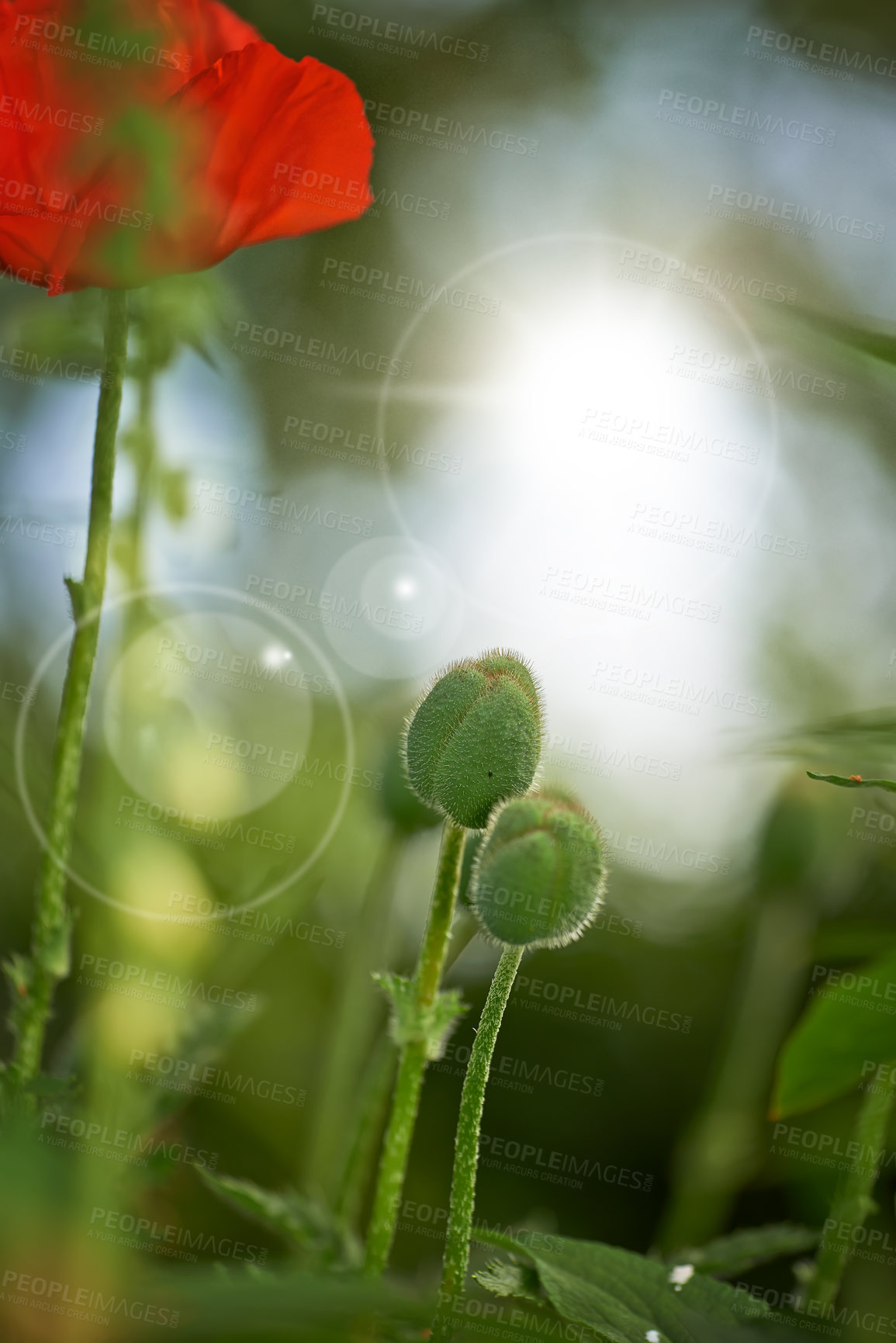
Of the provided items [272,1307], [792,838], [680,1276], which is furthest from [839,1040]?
[792,838]

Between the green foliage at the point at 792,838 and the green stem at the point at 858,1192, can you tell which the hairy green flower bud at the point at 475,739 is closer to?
the green stem at the point at 858,1192

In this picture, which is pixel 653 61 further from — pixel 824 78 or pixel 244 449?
pixel 244 449

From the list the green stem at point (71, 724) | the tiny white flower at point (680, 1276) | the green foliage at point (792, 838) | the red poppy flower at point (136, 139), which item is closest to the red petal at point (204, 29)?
the red poppy flower at point (136, 139)

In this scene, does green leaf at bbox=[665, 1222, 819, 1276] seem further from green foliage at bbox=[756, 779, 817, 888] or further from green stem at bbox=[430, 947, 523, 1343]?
green foliage at bbox=[756, 779, 817, 888]

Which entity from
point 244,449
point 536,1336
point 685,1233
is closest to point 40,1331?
point 536,1336

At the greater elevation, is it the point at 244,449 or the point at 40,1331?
the point at 244,449

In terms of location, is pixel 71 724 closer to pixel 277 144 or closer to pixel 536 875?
pixel 536 875
